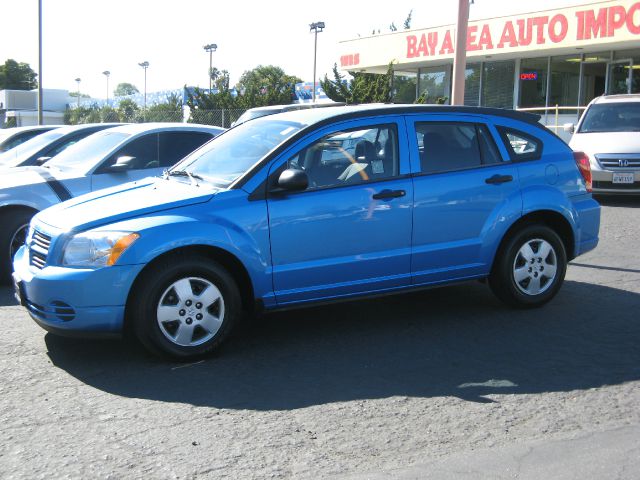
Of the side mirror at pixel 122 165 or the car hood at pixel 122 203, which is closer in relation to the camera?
the car hood at pixel 122 203

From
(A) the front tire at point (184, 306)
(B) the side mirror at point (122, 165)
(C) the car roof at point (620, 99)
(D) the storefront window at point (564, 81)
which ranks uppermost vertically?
(D) the storefront window at point (564, 81)

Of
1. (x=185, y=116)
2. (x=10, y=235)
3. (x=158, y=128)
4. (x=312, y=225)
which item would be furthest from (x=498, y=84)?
(x=312, y=225)

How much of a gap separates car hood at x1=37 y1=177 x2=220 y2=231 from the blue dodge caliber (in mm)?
17

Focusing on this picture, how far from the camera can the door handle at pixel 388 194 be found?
577cm

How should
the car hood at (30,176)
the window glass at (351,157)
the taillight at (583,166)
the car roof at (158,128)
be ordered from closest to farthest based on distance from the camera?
1. the window glass at (351,157)
2. the taillight at (583,166)
3. the car hood at (30,176)
4. the car roof at (158,128)

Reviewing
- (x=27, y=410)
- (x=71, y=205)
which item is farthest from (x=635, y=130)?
(x=27, y=410)

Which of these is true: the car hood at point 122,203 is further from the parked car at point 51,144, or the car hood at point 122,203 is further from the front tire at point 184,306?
the parked car at point 51,144

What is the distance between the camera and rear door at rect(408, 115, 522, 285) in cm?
601

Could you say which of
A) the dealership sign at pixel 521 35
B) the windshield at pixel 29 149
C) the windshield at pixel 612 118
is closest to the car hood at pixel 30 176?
the windshield at pixel 29 149

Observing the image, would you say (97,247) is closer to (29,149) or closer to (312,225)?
(312,225)

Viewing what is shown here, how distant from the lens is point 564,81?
2692 cm

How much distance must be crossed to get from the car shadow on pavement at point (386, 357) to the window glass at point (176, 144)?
10.9 ft

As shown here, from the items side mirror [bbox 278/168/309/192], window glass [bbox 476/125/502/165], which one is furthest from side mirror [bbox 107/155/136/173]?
window glass [bbox 476/125/502/165]

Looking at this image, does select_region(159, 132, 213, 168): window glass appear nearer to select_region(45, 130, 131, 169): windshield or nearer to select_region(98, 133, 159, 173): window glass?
select_region(98, 133, 159, 173): window glass
